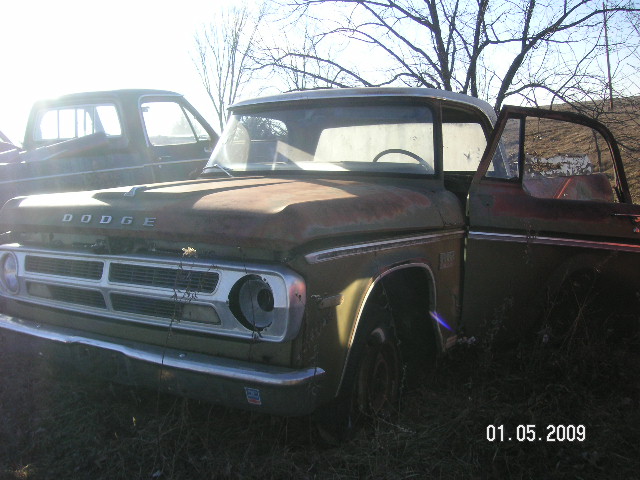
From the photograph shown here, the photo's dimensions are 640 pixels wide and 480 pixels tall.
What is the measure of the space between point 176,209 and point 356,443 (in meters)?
1.28

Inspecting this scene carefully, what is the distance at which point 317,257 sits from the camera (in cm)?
241

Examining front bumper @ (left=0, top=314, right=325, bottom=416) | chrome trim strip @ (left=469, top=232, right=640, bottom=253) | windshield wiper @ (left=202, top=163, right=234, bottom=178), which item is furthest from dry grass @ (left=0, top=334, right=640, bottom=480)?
windshield wiper @ (left=202, top=163, right=234, bottom=178)

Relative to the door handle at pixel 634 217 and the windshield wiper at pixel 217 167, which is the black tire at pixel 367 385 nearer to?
the door handle at pixel 634 217

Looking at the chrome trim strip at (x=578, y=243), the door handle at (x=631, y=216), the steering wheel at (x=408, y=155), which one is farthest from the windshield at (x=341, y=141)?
the door handle at (x=631, y=216)

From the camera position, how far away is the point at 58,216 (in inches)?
116

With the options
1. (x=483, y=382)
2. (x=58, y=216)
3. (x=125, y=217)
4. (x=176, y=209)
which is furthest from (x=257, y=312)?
(x=483, y=382)

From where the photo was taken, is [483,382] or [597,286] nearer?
[483,382]

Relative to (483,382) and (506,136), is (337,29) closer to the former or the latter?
(506,136)

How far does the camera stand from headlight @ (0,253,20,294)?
316 centimetres

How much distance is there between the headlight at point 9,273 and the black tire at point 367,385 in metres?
1.73

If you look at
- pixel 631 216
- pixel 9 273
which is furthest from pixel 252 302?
pixel 631 216

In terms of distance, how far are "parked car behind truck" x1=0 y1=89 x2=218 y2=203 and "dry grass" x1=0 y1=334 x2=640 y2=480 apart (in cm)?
274
